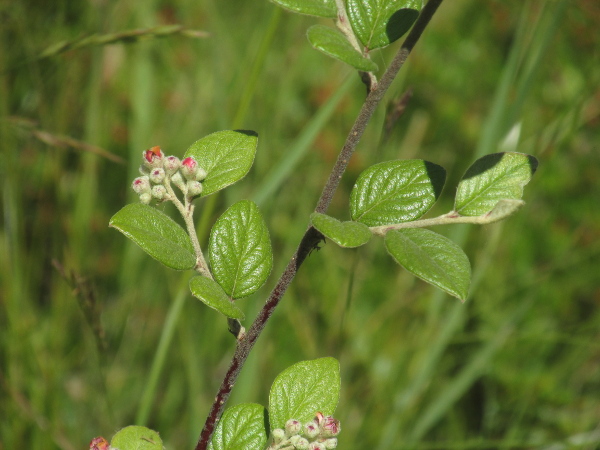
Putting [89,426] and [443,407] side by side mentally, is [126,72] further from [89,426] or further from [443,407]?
[443,407]

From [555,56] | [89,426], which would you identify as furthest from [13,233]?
[555,56]

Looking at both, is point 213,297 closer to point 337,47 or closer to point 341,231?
point 341,231

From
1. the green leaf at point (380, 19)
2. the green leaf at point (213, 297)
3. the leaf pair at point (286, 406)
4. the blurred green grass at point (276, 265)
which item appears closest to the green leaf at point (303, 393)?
the leaf pair at point (286, 406)

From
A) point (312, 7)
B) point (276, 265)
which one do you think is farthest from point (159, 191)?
point (276, 265)

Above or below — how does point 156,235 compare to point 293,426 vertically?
above

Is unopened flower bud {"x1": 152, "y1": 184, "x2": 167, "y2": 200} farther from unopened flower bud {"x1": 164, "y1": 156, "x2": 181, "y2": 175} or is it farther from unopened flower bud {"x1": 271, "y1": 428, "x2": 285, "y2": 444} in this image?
unopened flower bud {"x1": 271, "y1": 428, "x2": 285, "y2": 444}

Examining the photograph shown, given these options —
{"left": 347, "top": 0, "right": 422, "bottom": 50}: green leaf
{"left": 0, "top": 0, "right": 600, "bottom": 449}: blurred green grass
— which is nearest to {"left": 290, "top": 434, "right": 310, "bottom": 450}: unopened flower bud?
{"left": 347, "top": 0, "right": 422, "bottom": 50}: green leaf

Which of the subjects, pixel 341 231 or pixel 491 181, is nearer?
pixel 341 231
